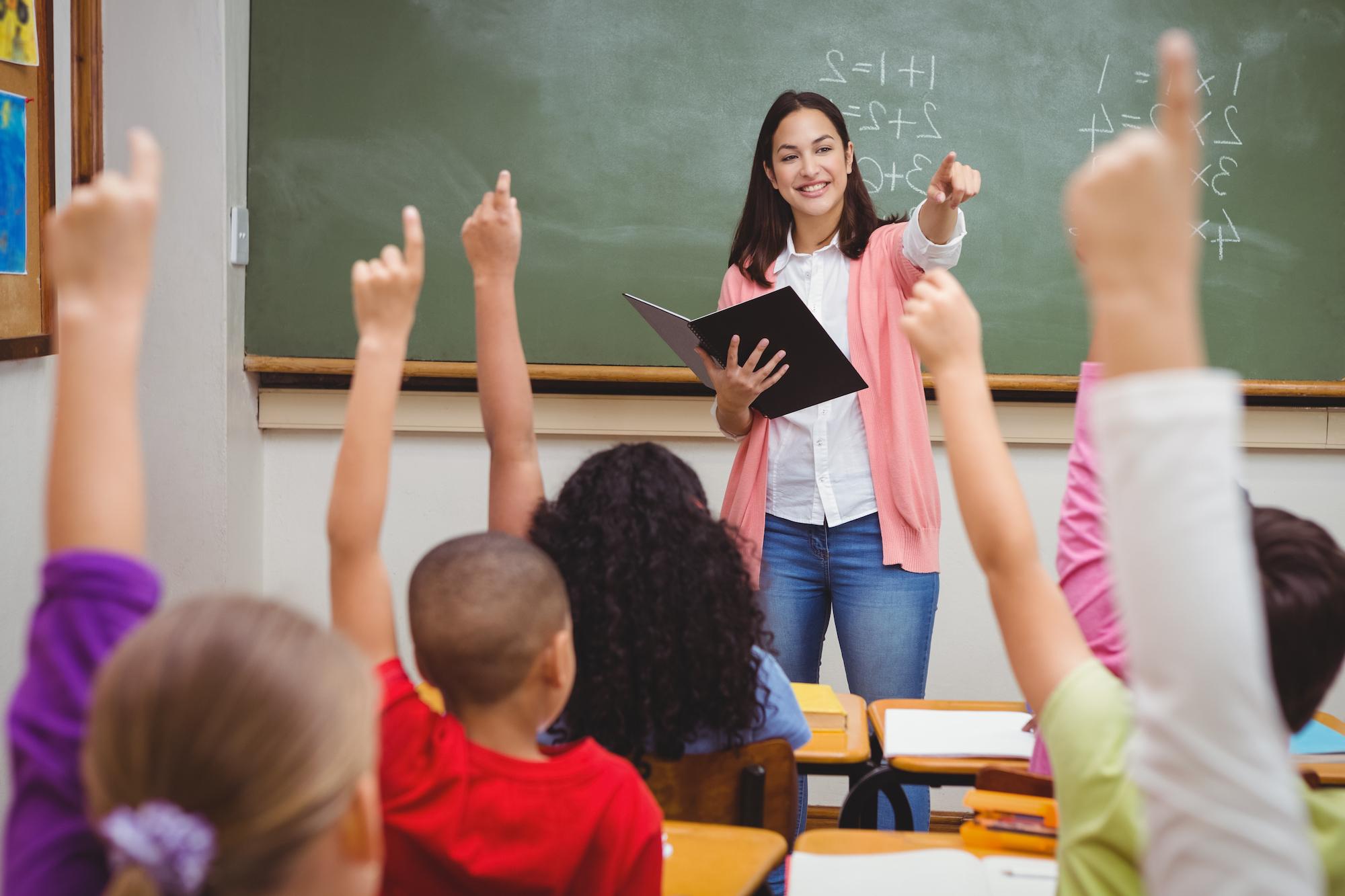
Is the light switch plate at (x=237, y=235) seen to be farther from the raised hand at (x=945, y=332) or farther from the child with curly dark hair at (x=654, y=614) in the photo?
the raised hand at (x=945, y=332)

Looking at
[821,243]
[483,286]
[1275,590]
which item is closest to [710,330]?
[821,243]

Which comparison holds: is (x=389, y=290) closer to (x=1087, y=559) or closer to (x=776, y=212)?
(x=1087, y=559)

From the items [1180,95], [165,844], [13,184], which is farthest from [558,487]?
[1180,95]

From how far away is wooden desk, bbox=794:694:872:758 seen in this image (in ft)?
5.27

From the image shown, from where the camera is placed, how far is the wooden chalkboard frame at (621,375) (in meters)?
2.79

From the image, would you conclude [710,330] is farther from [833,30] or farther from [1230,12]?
[1230,12]

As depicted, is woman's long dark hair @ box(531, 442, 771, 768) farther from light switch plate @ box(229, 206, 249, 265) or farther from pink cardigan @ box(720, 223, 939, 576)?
light switch plate @ box(229, 206, 249, 265)

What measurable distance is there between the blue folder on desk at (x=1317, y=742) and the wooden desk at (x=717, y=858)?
2.68ft

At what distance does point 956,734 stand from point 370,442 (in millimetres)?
1064

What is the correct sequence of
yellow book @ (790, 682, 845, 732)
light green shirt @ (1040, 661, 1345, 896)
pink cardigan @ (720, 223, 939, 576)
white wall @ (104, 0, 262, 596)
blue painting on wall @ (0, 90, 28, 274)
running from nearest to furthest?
light green shirt @ (1040, 661, 1345, 896)
yellow book @ (790, 682, 845, 732)
blue painting on wall @ (0, 90, 28, 274)
pink cardigan @ (720, 223, 939, 576)
white wall @ (104, 0, 262, 596)

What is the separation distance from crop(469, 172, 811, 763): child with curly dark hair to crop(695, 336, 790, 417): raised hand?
713mm

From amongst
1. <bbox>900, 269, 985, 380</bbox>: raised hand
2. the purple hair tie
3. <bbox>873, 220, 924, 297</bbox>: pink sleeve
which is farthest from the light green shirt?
<bbox>873, 220, 924, 297</bbox>: pink sleeve

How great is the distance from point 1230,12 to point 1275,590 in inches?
97.7

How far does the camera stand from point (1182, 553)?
0.54m
